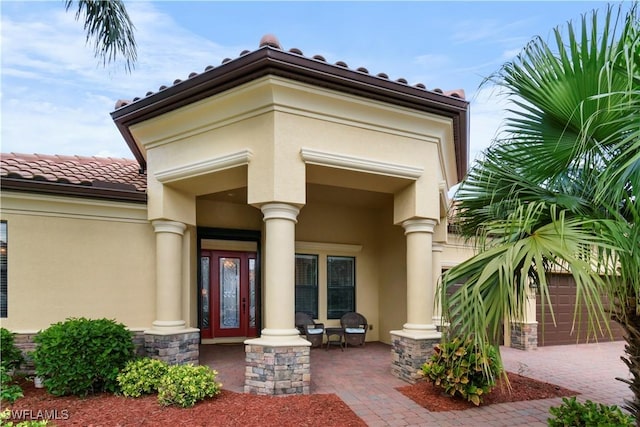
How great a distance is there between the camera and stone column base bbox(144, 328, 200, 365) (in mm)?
7039

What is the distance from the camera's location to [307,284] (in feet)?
34.7

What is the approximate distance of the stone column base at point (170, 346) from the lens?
277 inches

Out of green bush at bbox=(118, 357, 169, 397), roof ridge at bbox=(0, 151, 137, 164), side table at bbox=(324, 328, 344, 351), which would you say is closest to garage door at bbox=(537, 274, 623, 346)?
side table at bbox=(324, 328, 344, 351)

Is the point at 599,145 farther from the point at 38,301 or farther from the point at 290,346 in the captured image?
the point at 38,301

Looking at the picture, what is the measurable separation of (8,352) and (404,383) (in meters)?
6.15

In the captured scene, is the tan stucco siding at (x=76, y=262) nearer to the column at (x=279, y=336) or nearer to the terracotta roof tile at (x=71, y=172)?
the terracotta roof tile at (x=71, y=172)

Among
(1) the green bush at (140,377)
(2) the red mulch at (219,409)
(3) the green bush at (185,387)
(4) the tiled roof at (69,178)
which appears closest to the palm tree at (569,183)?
(2) the red mulch at (219,409)

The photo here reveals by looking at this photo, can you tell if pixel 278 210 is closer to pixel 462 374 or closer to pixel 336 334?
pixel 462 374

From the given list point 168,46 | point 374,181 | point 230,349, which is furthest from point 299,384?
point 168,46

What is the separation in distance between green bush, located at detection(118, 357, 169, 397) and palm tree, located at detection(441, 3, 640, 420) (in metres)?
4.49

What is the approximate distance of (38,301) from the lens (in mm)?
6902

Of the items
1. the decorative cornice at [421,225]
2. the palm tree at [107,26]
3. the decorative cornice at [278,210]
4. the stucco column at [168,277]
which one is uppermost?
the palm tree at [107,26]

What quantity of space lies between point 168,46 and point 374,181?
600cm

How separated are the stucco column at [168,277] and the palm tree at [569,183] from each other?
5312 millimetres
